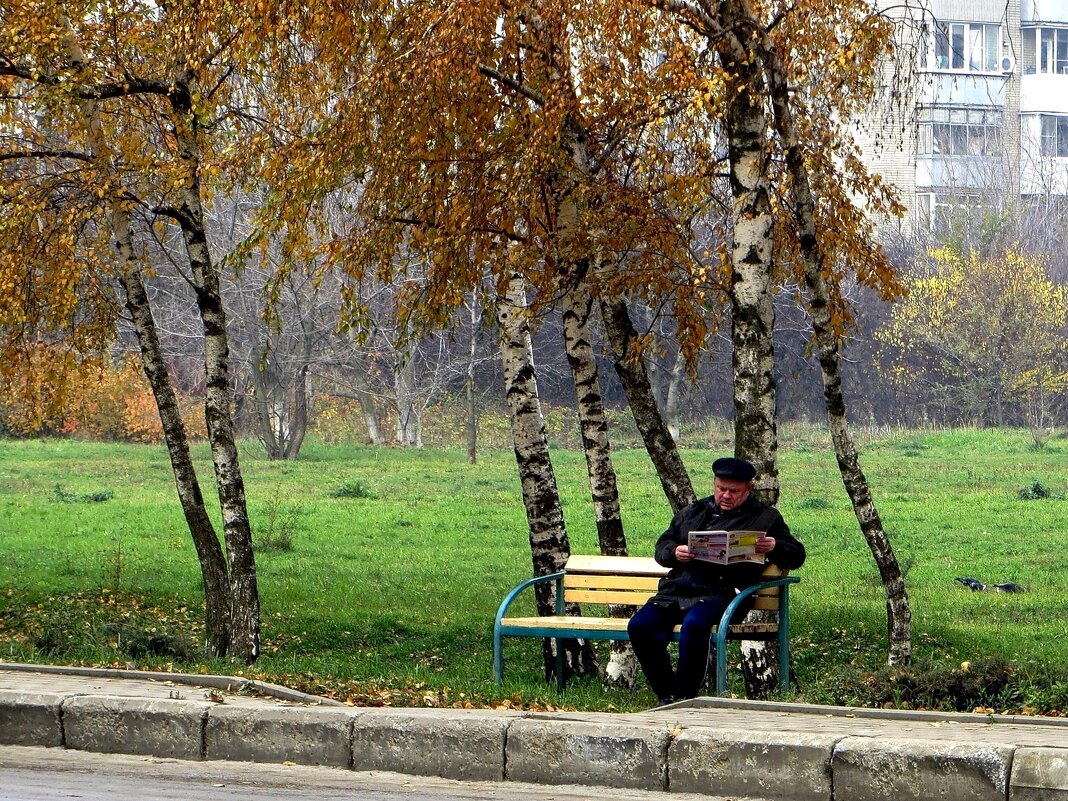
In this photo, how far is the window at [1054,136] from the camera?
274 ft

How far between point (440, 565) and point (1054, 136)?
68438mm

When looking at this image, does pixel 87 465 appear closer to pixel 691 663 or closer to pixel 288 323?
pixel 288 323

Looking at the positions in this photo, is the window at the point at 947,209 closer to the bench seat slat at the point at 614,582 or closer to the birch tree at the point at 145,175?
the birch tree at the point at 145,175

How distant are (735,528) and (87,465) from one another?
36109mm

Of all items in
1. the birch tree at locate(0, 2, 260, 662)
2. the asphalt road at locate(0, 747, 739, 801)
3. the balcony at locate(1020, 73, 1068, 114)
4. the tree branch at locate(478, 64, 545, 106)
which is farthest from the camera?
the balcony at locate(1020, 73, 1068, 114)

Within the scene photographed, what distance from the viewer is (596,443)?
12.9 metres

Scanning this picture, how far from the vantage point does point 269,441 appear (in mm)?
46094

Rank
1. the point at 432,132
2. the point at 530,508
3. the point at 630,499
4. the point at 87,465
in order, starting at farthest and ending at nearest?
the point at 87,465, the point at 630,499, the point at 530,508, the point at 432,132

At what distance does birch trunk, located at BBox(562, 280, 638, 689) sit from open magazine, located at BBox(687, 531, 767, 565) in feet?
9.32

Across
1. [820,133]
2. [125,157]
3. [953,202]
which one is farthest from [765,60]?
[953,202]

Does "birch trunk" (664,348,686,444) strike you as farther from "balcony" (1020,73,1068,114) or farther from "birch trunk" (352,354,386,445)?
"balcony" (1020,73,1068,114)

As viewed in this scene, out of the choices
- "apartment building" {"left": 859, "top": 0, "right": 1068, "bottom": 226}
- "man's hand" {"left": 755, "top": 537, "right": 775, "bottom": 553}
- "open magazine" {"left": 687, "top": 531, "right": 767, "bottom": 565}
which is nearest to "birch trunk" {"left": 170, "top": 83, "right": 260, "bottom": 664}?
"open magazine" {"left": 687, "top": 531, "right": 767, "bottom": 565}

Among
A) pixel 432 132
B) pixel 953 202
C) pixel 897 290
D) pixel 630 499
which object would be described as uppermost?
pixel 953 202

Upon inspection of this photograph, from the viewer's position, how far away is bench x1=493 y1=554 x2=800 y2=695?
33.1 ft
